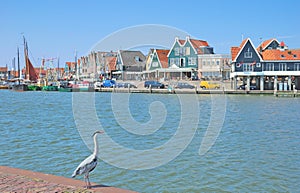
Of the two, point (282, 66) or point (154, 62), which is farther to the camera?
point (154, 62)

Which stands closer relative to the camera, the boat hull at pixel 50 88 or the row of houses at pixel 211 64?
the row of houses at pixel 211 64

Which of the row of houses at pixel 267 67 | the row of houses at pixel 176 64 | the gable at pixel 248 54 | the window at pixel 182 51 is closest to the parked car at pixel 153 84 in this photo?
the row of houses at pixel 176 64

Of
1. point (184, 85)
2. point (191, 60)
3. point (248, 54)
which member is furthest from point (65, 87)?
point (248, 54)

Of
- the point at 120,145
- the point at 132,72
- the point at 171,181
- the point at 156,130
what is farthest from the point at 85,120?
the point at 132,72

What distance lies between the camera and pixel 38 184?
807 centimetres

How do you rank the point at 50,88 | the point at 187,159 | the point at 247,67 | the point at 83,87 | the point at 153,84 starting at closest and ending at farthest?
the point at 187,159 < the point at 247,67 < the point at 153,84 < the point at 83,87 < the point at 50,88

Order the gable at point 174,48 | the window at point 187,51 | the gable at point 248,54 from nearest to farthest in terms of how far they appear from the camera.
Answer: the gable at point 248,54
the window at point 187,51
the gable at point 174,48

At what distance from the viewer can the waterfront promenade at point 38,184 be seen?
7.71 metres

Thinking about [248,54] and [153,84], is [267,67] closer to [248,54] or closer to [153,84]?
[248,54]

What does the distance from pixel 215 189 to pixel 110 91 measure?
207ft

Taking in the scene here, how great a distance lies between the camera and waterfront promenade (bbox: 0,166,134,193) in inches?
304

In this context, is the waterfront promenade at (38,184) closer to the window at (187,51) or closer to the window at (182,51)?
the window at (187,51)

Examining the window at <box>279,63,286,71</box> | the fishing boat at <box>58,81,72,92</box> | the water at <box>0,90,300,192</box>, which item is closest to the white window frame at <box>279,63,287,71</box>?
the window at <box>279,63,286,71</box>

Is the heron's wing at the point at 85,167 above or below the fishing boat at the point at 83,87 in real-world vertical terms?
below
